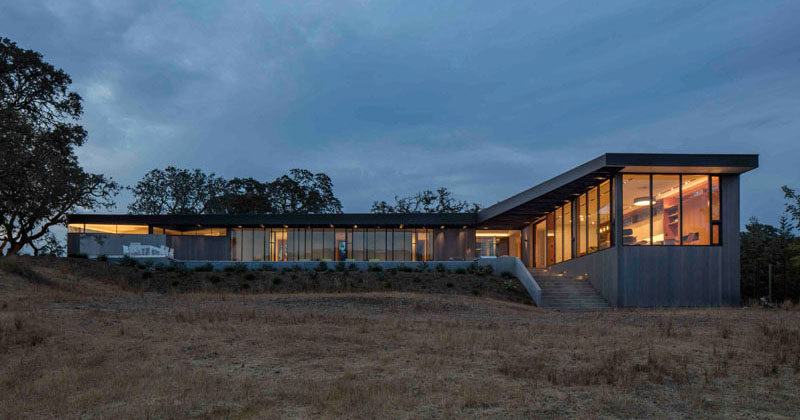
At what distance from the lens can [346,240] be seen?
40.3 m

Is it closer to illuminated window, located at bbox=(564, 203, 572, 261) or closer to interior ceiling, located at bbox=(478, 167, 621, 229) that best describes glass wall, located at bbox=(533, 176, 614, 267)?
illuminated window, located at bbox=(564, 203, 572, 261)

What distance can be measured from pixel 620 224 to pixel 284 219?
21.8 m

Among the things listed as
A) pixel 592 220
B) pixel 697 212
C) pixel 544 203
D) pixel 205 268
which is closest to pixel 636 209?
pixel 697 212

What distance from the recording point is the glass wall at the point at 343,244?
131 feet

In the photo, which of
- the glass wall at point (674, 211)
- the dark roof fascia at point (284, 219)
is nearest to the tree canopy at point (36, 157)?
the dark roof fascia at point (284, 219)

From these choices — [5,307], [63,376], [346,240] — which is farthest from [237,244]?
[63,376]

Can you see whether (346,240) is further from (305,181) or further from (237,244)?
(305,181)

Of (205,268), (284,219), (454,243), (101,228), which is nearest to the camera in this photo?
(205,268)

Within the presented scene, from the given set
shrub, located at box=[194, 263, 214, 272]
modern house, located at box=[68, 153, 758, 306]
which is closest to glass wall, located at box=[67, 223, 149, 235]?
modern house, located at box=[68, 153, 758, 306]

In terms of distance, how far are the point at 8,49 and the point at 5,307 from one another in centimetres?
1766

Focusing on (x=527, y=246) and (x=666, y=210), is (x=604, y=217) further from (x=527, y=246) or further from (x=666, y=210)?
(x=527, y=246)

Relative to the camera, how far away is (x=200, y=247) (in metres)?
38.1

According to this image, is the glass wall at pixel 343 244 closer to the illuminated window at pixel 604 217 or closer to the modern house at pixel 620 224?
the modern house at pixel 620 224

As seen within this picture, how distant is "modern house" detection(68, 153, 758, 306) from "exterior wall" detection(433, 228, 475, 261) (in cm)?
143
